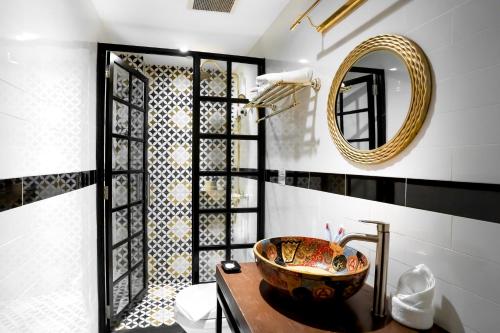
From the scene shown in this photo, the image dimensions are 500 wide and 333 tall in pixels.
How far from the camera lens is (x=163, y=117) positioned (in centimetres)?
352

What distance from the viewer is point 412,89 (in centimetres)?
105

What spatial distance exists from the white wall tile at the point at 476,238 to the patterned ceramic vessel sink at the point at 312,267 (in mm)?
279

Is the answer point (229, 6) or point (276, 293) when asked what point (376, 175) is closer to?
point (276, 293)

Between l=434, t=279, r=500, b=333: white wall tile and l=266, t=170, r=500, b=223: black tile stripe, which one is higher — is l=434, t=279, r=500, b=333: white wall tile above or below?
below

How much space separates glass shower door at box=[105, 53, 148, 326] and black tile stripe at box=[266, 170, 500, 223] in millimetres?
1792

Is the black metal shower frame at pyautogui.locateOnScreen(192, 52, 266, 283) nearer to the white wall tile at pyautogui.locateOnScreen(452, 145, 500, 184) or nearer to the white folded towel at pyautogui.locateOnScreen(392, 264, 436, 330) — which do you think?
the white folded towel at pyautogui.locateOnScreen(392, 264, 436, 330)

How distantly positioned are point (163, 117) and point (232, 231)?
1.63 metres

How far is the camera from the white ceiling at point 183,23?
7.22 feet

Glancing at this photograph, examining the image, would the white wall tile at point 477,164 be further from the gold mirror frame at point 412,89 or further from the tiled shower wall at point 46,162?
the tiled shower wall at point 46,162

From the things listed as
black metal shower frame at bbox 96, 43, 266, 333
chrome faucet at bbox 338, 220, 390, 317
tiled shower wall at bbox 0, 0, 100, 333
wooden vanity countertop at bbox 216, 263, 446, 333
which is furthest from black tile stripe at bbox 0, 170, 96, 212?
chrome faucet at bbox 338, 220, 390, 317

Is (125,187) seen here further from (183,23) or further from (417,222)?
(417,222)

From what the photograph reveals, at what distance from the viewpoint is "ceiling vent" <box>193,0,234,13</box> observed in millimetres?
2117

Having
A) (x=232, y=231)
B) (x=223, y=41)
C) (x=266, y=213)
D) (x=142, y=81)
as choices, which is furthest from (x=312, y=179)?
(x=142, y=81)

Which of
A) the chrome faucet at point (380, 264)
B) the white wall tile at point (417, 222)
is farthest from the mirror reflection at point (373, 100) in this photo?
the chrome faucet at point (380, 264)
